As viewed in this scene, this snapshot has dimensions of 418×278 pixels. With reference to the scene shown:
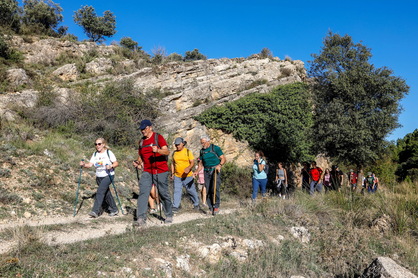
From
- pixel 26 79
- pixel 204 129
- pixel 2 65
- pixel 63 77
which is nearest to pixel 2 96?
pixel 26 79

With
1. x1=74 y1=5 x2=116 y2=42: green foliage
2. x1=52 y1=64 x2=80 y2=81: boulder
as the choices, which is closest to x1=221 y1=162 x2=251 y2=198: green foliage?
x1=52 y1=64 x2=80 y2=81: boulder

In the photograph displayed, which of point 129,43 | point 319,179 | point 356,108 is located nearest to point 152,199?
point 319,179

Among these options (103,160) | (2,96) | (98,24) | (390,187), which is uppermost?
(98,24)

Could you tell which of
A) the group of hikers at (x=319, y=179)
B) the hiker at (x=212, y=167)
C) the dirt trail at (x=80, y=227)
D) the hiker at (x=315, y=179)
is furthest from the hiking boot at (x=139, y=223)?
the hiker at (x=315, y=179)

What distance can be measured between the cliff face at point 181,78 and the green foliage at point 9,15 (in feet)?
10.9

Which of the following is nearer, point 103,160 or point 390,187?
point 103,160

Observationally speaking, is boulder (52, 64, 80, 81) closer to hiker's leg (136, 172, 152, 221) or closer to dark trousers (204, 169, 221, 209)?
dark trousers (204, 169, 221, 209)

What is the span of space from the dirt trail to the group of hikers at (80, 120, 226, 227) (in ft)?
1.02

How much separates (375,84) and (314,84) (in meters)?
3.32

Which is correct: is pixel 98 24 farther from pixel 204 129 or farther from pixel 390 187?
pixel 390 187

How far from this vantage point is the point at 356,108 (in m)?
15.9

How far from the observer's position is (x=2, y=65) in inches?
644

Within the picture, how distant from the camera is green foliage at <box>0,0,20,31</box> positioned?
931 inches

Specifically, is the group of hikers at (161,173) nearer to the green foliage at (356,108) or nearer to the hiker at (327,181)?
the hiker at (327,181)
